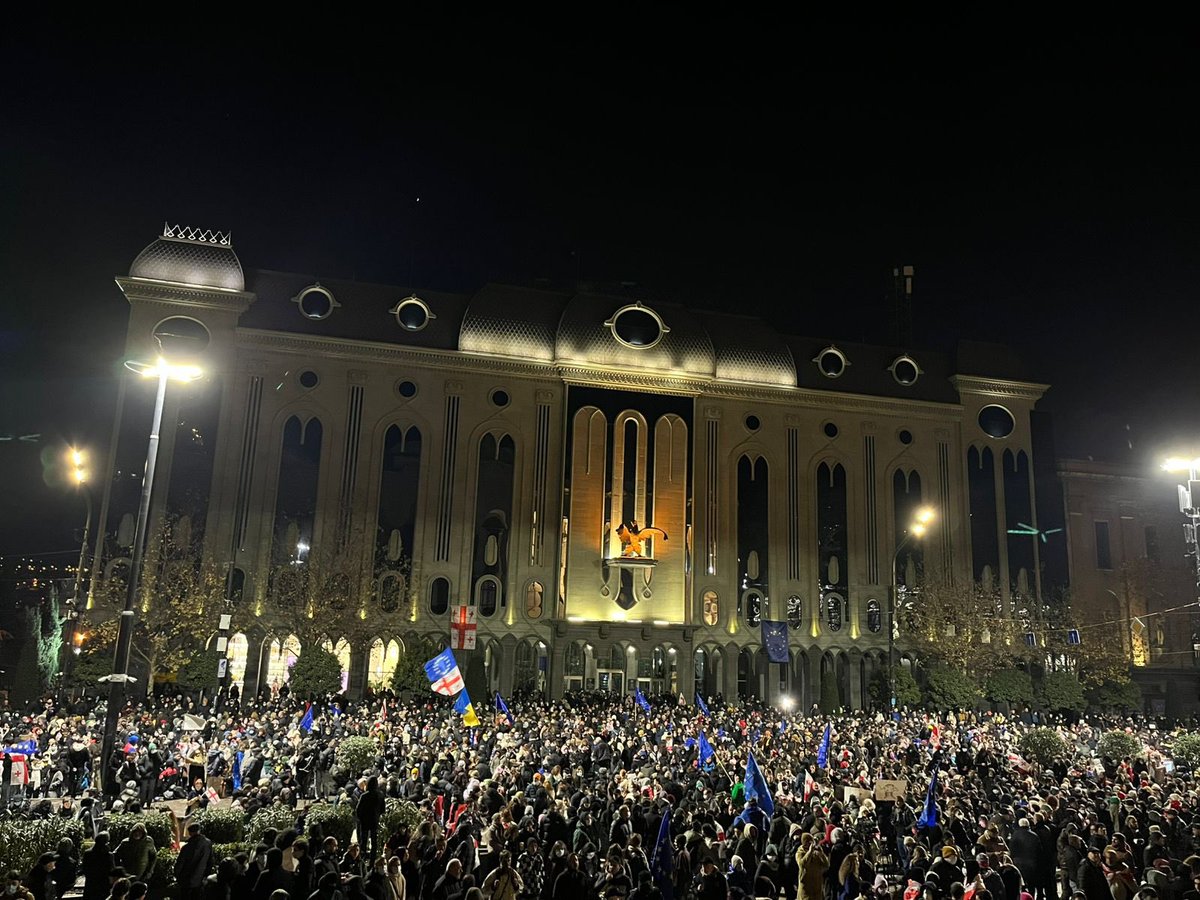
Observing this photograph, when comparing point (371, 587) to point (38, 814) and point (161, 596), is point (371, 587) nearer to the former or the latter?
point (161, 596)

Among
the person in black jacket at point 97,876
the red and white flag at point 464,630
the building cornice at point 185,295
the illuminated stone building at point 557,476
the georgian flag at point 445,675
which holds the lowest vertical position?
the person in black jacket at point 97,876

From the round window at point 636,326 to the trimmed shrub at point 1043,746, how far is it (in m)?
32.8

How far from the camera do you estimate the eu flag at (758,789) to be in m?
16.9

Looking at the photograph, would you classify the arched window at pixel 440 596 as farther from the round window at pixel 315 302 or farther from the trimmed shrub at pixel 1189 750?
the trimmed shrub at pixel 1189 750

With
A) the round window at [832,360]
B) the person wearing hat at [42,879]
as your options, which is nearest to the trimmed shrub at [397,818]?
the person wearing hat at [42,879]

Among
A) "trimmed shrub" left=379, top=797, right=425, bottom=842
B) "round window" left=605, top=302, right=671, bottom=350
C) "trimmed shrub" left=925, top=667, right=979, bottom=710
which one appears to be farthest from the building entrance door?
"trimmed shrub" left=379, top=797, right=425, bottom=842

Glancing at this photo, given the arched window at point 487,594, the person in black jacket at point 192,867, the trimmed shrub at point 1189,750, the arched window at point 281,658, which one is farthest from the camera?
the arched window at point 487,594

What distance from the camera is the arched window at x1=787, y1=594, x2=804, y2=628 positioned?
5722 centimetres

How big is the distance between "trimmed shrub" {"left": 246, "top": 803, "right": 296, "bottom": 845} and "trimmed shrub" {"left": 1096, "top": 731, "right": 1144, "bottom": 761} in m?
24.0

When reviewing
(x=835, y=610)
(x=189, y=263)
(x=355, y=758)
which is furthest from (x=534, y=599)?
(x=355, y=758)

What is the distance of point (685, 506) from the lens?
56.9m

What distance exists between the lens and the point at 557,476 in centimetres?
5525

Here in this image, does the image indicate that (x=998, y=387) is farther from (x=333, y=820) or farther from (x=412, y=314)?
(x=333, y=820)

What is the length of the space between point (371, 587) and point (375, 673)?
4884 millimetres
